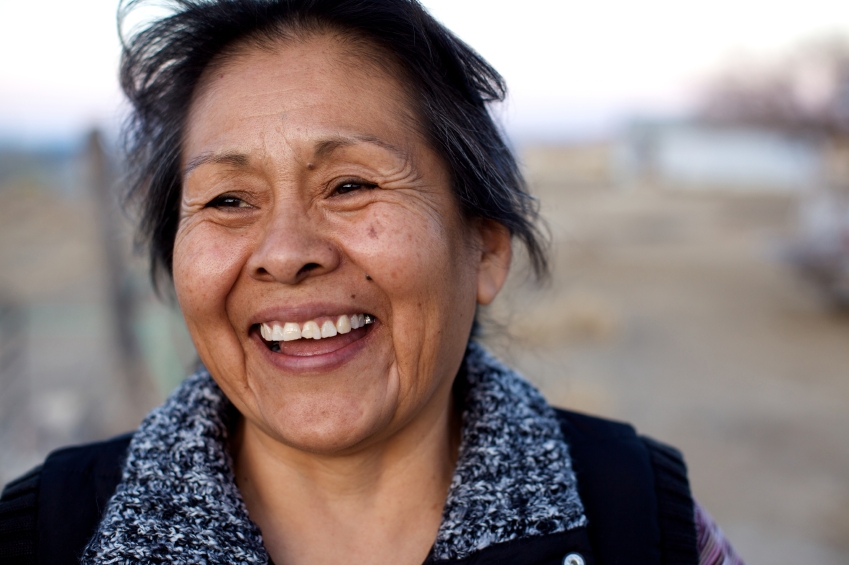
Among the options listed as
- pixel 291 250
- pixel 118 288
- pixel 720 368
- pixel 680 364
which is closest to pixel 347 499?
pixel 291 250

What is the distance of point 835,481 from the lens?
5.68 metres

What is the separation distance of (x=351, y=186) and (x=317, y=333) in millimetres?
337

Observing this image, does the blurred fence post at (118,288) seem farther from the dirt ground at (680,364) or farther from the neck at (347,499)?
the neck at (347,499)

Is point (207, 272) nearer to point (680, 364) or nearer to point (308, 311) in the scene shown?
point (308, 311)

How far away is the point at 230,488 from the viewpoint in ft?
→ 5.12

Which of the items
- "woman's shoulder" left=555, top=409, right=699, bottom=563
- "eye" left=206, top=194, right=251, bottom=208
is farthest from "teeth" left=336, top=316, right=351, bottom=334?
"woman's shoulder" left=555, top=409, right=699, bottom=563

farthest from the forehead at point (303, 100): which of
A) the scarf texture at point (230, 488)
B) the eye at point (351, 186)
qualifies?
the scarf texture at point (230, 488)

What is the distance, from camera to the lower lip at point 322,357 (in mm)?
1467

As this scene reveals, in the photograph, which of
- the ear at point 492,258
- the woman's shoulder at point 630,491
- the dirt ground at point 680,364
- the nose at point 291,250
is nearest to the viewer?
the nose at point 291,250

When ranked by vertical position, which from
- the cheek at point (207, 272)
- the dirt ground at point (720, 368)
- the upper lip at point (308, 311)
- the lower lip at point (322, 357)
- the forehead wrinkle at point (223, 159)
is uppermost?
the forehead wrinkle at point (223, 159)

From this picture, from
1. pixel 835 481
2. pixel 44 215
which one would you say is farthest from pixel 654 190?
pixel 835 481

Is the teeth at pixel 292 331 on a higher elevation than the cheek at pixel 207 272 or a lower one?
lower

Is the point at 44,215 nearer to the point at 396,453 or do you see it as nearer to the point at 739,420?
the point at 739,420

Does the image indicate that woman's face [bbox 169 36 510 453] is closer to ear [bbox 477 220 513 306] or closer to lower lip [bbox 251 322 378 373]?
lower lip [bbox 251 322 378 373]
